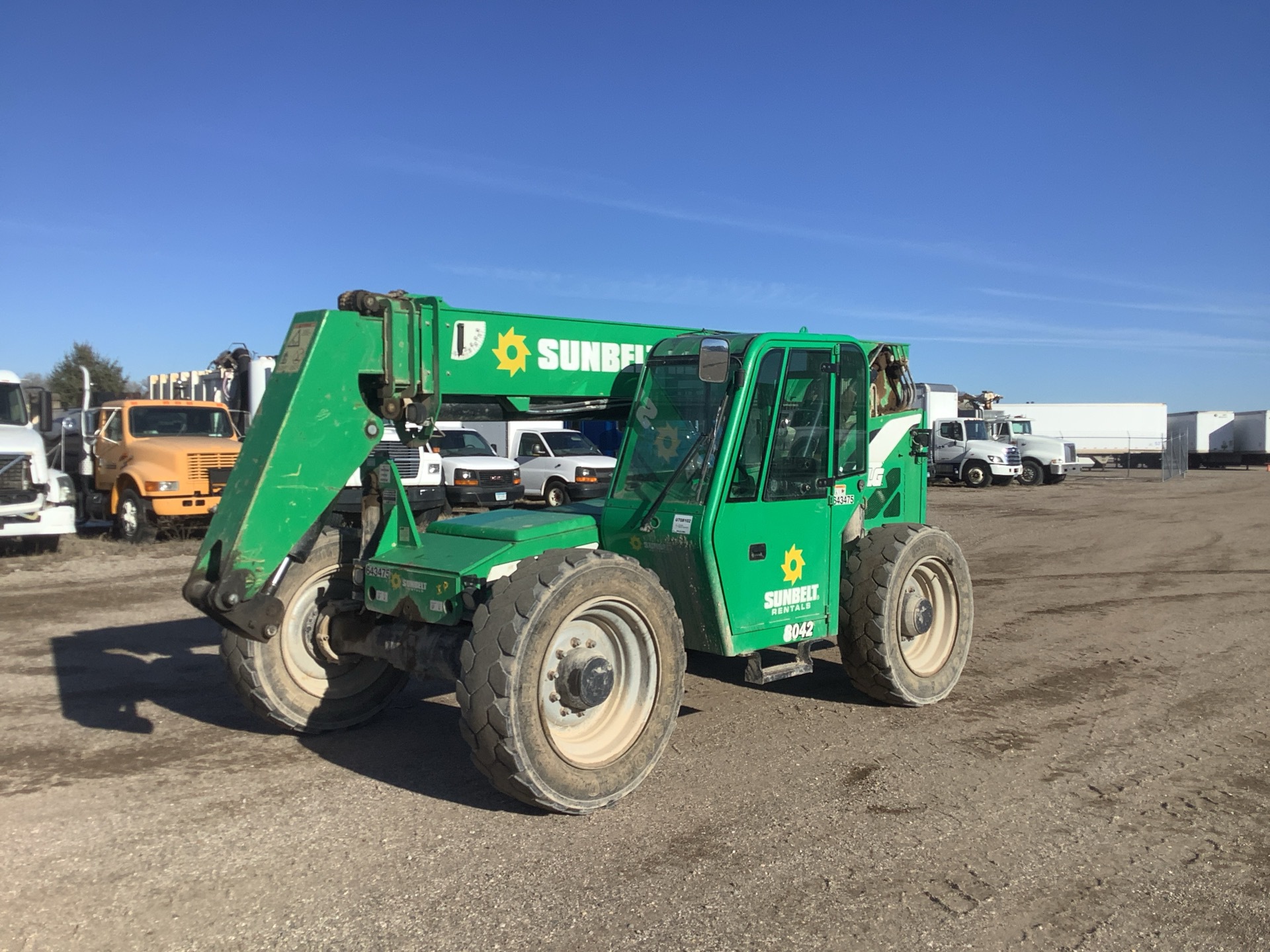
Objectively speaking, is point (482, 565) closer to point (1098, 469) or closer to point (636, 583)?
point (636, 583)

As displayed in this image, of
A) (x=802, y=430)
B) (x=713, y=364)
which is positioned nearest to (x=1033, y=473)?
(x=802, y=430)

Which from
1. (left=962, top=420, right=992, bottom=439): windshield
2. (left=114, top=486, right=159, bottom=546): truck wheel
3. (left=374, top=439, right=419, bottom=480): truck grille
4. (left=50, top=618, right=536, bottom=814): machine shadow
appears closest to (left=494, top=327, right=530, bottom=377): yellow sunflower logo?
(left=50, top=618, right=536, bottom=814): machine shadow

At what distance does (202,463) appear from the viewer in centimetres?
1528

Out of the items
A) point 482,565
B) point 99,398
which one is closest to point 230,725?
point 482,565

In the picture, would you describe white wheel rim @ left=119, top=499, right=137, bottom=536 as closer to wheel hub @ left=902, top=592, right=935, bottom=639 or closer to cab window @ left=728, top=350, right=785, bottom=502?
cab window @ left=728, top=350, right=785, bottom=502

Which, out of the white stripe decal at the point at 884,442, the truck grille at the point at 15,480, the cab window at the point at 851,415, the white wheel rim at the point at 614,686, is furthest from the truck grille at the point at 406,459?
the white wheel rim at the point at 614,686

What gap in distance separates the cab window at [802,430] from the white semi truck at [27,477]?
11.8m

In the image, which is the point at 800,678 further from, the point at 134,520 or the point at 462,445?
the point at 462,445

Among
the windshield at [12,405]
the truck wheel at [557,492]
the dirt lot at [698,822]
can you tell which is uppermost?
the windshield at [12,405]

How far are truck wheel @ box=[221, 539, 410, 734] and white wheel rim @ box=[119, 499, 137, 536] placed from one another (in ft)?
36.6

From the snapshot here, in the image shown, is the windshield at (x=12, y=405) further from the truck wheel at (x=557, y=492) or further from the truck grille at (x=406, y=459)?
the truck wheel at (x=557, y=492)

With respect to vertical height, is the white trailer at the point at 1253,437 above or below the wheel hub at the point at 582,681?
above

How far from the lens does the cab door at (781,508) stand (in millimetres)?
5625

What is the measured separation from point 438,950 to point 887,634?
3.67 m
